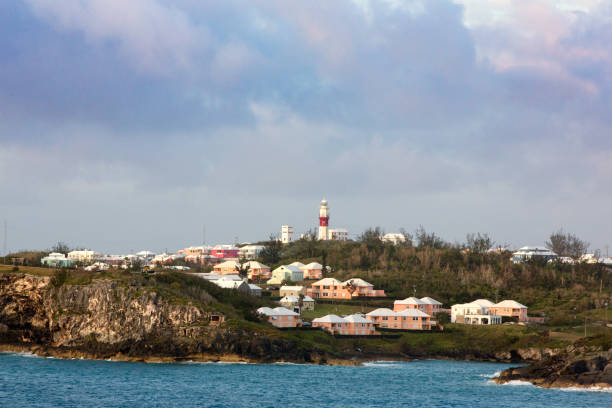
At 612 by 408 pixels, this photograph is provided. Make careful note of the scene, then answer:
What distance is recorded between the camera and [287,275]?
154 metres

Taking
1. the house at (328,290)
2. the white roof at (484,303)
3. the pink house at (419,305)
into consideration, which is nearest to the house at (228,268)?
the house at (328,290)

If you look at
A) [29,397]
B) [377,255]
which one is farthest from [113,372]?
[377,255]

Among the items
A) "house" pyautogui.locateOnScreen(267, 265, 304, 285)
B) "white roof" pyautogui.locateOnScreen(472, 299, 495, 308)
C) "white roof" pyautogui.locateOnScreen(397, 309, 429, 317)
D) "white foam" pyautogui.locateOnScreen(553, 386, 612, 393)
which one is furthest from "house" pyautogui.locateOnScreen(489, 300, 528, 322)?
"white foam" pyautogui.locateOnScreen(553, 386, 612, 393)

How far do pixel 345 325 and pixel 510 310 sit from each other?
1050 inches

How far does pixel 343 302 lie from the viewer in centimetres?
13050

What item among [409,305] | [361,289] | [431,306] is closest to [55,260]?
[361,289]

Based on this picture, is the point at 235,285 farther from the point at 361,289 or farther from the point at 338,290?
the point at 361,289

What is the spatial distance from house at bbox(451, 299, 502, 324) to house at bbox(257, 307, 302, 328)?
24183 millimetres

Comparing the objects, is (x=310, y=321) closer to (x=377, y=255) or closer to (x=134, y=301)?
(x=134, y=301)

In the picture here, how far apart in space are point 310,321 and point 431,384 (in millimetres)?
35824

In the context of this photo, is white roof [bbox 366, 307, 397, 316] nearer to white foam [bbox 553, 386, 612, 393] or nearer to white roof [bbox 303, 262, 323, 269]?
white foam [bbox 553, 386, 612, 393]

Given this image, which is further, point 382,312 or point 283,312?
point 382,312

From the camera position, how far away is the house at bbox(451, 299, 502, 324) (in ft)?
387

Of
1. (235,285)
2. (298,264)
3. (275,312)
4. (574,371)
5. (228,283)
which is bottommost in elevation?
(574,371)
